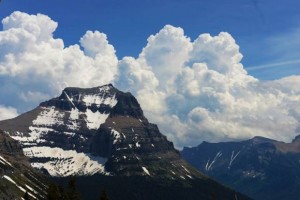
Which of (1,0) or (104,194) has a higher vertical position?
(1,0)

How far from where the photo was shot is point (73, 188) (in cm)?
11931

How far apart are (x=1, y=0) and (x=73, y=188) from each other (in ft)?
237

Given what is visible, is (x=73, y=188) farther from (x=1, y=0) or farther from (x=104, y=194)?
(x=1, y=0)

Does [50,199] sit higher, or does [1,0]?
[1,0]

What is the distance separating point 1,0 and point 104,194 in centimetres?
7254

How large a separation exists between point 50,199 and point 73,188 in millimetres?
5730

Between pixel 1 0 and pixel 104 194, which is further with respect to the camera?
pixel 104 194

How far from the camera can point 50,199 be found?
11694cm

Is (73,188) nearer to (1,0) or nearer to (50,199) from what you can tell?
(50,199)

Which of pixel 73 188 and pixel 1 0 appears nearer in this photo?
pixel 1 0

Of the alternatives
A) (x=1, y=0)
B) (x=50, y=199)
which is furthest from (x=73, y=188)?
(x=1, y=0)

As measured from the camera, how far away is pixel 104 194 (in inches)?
4685

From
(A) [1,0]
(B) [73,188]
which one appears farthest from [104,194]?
(A) [1,0]
